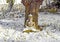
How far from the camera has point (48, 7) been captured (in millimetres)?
3551

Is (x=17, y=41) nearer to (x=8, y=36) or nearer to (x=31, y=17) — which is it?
(x=8, y=36)

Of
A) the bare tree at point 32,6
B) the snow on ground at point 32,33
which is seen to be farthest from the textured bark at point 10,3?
the bare tree at point 32,6

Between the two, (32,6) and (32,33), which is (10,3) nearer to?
(32,6)

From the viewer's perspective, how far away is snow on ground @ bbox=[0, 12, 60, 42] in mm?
Result: 2532

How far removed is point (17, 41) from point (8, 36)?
0.24 meters

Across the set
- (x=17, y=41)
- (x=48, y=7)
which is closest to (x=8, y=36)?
(x=17, y=41)

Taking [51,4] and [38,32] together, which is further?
[51,4]

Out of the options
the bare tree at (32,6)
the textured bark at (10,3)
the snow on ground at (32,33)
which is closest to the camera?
the snow on ground at (32,33)

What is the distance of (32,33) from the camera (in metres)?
2.70

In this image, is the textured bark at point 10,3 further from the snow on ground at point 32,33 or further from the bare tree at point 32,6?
the bare tree at point 32,6

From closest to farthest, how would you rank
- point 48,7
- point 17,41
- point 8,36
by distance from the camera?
point 17,41
point 8,36
point 48,7

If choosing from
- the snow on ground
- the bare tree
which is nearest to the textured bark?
the snow on ground

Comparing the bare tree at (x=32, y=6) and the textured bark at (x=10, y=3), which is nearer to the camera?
the bare tree at (x=32, y=6)

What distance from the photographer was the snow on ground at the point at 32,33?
8.31 ft
